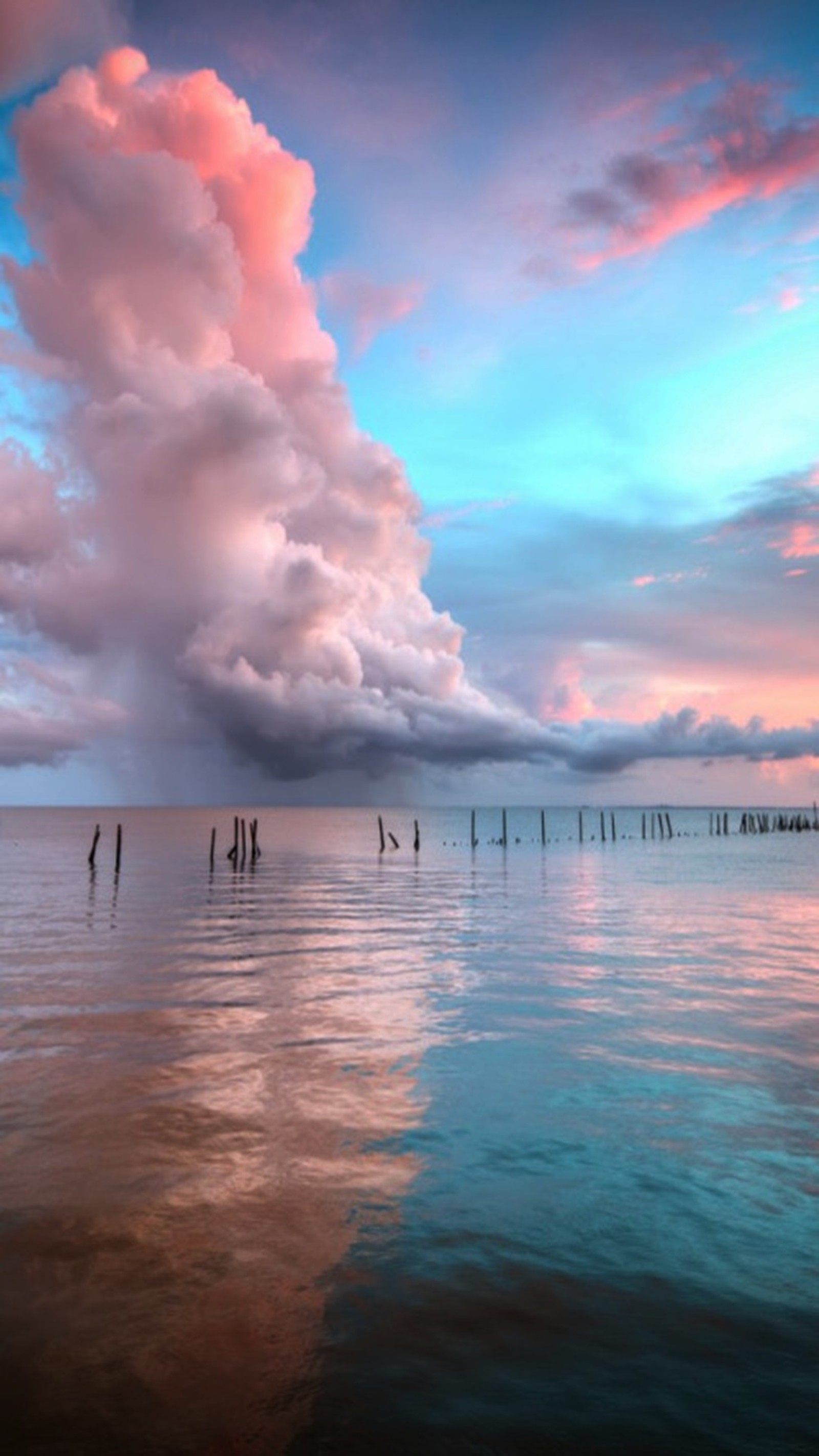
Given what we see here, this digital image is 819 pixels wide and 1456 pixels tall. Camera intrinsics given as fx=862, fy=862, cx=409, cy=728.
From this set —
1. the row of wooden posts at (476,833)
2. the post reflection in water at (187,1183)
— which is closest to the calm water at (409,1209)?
the post reflection in water at (187,1183)

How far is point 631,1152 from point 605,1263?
250cm

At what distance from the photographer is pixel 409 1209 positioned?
7.86m

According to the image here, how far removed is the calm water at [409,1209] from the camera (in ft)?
16.9

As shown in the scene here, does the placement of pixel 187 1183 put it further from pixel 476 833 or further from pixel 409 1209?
pixel 476 833

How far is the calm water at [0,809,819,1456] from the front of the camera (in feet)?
16.9

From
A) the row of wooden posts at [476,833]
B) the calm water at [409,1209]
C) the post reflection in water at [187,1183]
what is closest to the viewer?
the calm water at [409,1209]

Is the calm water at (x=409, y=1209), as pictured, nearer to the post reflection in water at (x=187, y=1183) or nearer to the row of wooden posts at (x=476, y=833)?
the post reflection in water at (x=187, y=1183)

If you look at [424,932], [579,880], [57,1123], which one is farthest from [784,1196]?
[579,880]

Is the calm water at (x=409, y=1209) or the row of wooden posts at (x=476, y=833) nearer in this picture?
the calm water at (x=409, y=1209)

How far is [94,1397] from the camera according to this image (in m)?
5.20

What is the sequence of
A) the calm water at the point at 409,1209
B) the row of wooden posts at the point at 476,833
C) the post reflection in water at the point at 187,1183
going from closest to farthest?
the calm water at the point at 409,1209 < the post reflection in water at the point at 187,1183 < the row of wooden posts at the point at 476,833

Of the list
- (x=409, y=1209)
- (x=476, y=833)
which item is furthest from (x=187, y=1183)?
(x=476, y=833)

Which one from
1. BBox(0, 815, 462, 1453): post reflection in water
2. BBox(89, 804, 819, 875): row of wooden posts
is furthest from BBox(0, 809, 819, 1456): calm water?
BBox(89, 804, 819, 875): row of wooden posts

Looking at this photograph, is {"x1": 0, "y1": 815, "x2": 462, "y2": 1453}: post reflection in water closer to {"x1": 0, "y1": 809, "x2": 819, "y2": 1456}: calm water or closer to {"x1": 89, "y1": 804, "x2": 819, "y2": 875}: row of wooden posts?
{"x1": 0, "y1": 809, "x2": 819, "y2": 1456}: calm water
